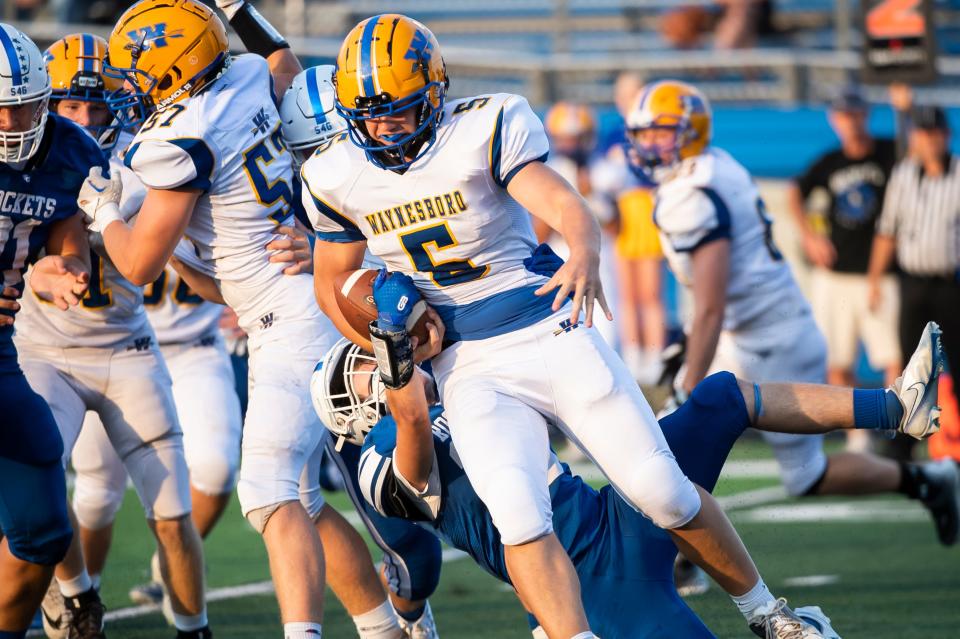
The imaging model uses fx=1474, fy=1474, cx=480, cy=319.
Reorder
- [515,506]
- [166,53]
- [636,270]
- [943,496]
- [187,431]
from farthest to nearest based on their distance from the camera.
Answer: [636,270] < [943,496] < [187,431] < [166,53] < [515,506]

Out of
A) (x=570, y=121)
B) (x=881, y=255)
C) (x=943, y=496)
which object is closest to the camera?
(x=943, y=496)

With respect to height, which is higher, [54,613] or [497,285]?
[497,285]

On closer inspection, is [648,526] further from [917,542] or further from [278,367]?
[917,542]

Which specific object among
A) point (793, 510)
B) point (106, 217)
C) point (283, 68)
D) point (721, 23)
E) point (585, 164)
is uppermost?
point (283, 68)

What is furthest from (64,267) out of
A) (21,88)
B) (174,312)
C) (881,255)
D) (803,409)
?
(881,255)

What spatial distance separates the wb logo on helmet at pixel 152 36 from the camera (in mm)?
4441

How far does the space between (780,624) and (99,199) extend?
7.57ft

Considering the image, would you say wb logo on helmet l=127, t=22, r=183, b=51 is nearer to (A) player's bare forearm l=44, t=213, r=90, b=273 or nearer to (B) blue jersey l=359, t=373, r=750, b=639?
(A) player's bare forearm l=44, t=213, r=90, b=273

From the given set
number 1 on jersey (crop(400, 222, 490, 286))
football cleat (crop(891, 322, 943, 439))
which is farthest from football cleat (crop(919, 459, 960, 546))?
number 1 on jersey (crop(400, 222, 490, 286))

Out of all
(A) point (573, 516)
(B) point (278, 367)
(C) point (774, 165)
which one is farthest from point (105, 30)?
(A) point (573, 516)

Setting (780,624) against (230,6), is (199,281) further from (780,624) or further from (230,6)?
(780,624)

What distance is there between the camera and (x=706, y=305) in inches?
225

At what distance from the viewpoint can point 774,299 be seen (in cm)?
Answer: 602

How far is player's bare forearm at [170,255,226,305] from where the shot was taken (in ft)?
15.6
